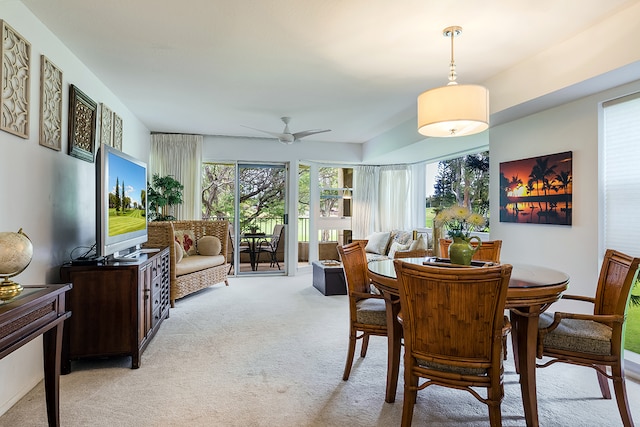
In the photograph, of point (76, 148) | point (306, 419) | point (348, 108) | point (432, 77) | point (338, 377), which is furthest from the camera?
point (348, 108)

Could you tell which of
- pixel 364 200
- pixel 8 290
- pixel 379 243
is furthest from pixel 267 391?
pixel 364 200

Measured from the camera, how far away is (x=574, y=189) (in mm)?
3137

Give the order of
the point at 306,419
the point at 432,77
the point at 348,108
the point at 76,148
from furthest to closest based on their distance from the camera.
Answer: the point at 348,108
the point at 432,77
the point at 76,148
the point at 306,419

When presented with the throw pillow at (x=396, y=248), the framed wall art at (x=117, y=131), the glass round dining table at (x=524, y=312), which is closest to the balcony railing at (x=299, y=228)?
the throw pillow at (x=396, y=248)

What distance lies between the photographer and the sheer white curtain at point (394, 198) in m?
7.09

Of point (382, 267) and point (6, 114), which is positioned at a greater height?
point (6, 114)

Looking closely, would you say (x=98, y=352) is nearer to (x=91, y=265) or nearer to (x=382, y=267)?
(x=91, y=265)

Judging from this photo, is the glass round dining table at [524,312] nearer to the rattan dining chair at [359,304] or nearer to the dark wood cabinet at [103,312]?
the rattan dining chair at [359,304]

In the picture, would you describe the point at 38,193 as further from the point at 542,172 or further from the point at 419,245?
the point at 419,245

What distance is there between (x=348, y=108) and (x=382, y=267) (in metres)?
2.61

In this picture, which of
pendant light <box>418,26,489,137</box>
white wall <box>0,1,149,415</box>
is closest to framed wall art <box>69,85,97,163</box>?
white wall <box>0,1,149,415</box>

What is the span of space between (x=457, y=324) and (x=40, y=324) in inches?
72.5

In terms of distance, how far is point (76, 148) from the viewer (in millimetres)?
3059

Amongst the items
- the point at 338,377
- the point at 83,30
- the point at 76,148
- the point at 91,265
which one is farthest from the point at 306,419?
the point at 83,30
